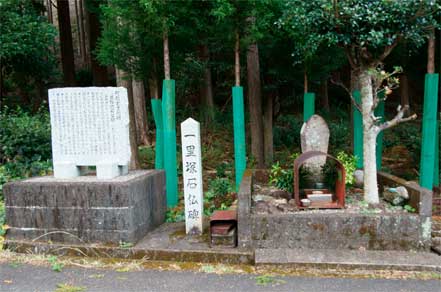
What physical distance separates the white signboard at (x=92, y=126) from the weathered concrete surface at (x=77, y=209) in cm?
31

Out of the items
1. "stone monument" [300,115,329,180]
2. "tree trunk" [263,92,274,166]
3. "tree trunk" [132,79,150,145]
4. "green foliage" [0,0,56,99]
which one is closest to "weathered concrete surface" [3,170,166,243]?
"stone monument" [300,115,329,180]

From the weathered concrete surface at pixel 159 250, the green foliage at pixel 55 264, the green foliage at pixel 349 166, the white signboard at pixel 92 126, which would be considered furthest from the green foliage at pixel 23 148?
the green foliage at pixel 349 166

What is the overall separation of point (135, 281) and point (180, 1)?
14.7 ft

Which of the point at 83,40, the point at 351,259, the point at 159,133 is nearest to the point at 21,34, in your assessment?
the point at 159,133

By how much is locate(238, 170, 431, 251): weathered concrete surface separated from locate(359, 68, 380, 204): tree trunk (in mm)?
655

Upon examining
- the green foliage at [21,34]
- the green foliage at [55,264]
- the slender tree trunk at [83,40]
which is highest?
the slender tree trunk at [83,40]

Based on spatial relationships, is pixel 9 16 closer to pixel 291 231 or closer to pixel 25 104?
pixel 25 104

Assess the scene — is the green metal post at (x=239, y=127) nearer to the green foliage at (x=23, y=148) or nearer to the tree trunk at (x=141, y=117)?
the green foliage at (x=23, y=148)

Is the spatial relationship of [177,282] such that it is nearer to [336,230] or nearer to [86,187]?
[86,187]

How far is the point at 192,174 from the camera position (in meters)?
5.41

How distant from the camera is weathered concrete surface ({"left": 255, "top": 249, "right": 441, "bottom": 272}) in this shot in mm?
4355

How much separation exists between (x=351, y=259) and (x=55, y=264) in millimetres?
3513

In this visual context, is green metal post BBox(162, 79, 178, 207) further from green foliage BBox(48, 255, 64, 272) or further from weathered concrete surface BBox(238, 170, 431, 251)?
green foliage BBox(48, 255, 64, 272)

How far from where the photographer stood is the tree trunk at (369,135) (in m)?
5.32
